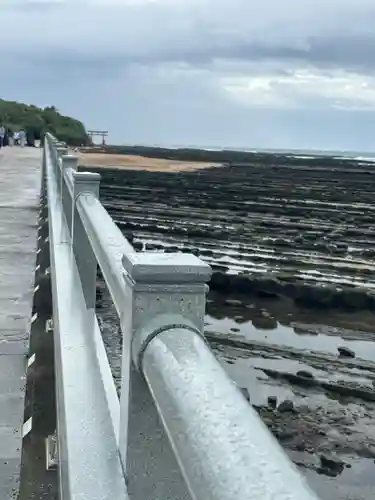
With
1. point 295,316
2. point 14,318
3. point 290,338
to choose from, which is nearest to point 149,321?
point 14,318

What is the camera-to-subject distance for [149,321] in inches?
59.8

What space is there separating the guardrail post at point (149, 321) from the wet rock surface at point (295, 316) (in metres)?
1.40

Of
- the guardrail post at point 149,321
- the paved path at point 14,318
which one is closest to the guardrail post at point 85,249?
the paved path at point 14,318

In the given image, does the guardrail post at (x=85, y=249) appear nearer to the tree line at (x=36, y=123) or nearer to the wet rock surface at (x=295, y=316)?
the wet rock surface at (x=295, y=316)

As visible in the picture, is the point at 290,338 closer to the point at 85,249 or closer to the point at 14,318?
the point at 14,318

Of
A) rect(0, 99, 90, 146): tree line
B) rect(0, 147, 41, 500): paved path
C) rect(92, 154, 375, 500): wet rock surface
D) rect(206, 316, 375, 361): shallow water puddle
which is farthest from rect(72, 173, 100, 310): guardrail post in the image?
rect(0, 99, 90, 146): tree line

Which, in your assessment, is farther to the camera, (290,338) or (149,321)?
(290,338)

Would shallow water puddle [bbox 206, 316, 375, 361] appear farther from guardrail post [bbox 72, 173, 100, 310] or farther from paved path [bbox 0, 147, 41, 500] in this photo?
guardrail post [bbox 72, 173, 100, 310]

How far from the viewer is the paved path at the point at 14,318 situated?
3068mm

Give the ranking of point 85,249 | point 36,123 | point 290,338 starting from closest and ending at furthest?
point 85,249 < point 290,338 < point 36,123

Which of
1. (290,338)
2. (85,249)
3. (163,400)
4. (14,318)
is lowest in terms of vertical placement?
(290,338)

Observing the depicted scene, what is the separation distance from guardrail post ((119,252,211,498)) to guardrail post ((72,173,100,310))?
180cm

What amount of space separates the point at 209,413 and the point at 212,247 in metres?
22.2

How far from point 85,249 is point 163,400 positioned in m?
2.50
